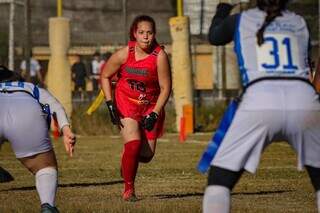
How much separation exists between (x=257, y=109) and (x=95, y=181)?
6.70m

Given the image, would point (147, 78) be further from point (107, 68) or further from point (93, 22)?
point (93, 22)

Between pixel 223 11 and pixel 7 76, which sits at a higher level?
pixel 223 11

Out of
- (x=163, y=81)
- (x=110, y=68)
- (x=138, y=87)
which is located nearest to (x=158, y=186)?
(x=138, y=87)

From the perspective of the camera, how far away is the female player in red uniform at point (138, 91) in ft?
40.6

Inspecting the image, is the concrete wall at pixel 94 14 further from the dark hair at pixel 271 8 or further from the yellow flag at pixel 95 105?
the dark hair at pixel 271 8

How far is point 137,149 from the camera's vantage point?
488 inches

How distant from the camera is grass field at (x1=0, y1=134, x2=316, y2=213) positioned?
36.0ft

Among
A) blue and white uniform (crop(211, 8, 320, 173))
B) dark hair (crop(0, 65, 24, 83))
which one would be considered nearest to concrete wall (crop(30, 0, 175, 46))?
dark hair (crop(0, 65, 24, 83))

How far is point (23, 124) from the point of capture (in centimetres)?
929

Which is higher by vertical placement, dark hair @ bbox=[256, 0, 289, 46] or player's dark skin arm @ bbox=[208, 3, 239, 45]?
dark hair @ bbox=[256, 0, 289, 46]

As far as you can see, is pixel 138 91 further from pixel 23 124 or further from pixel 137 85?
pixel 23 124

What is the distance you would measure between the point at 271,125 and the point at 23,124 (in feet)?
7.76

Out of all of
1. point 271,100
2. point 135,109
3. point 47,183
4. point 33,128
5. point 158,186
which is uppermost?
point 271,100

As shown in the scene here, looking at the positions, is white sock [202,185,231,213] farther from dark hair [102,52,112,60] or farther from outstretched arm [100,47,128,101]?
dark hair [102,52,112,60]
